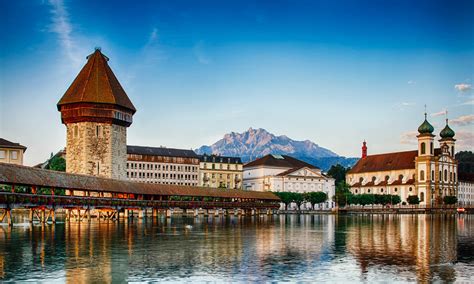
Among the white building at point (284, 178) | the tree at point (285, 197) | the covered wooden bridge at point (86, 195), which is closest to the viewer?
the covered wooden bridge at point (86, 195)

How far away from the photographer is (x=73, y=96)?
63.1 metres

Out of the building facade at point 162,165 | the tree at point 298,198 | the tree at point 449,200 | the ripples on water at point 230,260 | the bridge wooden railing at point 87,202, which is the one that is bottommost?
the tree at point 449,200

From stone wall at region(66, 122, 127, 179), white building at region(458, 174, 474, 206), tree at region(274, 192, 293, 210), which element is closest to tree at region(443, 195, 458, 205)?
white building at region(458, 174, 474, 206)

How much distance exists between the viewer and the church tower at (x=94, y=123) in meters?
62.0

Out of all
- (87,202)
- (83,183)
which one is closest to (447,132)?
(83,183)

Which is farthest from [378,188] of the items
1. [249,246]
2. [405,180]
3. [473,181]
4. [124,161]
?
[249,246]

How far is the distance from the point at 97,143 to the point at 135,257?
41.8 metres

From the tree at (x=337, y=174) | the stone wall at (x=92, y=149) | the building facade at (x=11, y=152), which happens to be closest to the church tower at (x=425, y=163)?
the tree at (x=337, y=174)

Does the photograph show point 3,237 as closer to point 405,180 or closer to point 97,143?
point 97,143

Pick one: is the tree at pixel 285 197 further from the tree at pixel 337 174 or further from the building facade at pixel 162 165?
the tree at pixel 337 174

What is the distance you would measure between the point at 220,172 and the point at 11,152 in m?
51.4

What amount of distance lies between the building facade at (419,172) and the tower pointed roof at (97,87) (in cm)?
7214

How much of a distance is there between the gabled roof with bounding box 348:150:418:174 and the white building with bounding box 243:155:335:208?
1719cm

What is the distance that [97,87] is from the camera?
2489 inches
